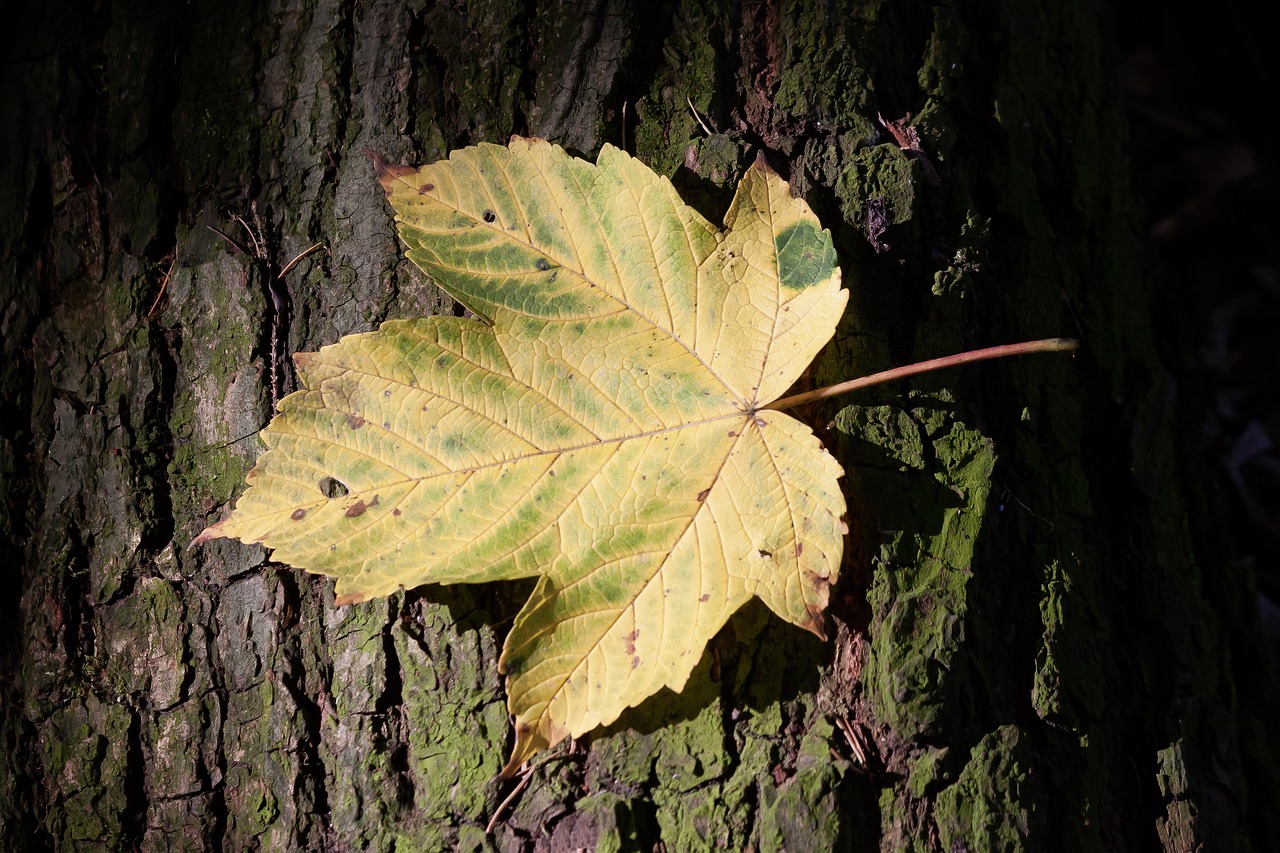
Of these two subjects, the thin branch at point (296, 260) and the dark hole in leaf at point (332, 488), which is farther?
the thin branch at point (296, 260)

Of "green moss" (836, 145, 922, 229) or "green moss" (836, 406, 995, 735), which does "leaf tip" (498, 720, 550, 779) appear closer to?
"green moss" (836, 406, 995, 735)

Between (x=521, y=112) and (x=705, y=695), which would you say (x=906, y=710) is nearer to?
(x=705, y=695)

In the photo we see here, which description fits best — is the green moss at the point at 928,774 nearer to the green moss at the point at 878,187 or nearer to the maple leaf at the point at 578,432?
the maple leaf at the point at 578,432

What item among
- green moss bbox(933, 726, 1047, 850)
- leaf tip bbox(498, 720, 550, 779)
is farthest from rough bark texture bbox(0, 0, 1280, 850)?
leaf tip bbox(498, 720, 550, 779)

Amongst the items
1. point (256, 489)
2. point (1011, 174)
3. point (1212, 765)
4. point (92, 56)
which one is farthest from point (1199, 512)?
point (92, 56)

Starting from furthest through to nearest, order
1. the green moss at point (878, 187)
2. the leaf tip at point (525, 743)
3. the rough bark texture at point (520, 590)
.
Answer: the green moss at point (878, 187)
the rough bark texture at point (520, 590)
the leaf tip at point (525, 743)

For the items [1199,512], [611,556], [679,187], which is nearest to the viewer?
[611,556]

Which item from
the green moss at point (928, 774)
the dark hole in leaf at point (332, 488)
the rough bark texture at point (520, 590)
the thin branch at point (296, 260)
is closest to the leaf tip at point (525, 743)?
the rough bark texture at point (520, 590)

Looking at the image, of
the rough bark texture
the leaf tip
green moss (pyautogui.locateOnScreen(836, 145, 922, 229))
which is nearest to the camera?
the leaf tip
